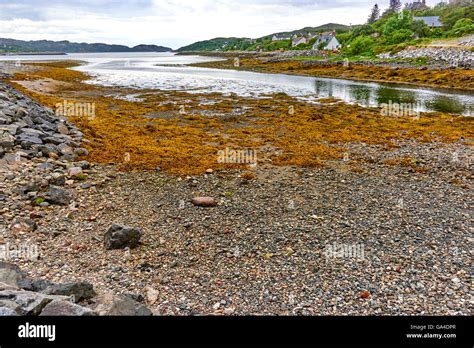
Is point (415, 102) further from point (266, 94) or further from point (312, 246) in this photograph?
point (312, 246)

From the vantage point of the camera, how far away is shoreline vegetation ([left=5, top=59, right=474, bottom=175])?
61.1 ft

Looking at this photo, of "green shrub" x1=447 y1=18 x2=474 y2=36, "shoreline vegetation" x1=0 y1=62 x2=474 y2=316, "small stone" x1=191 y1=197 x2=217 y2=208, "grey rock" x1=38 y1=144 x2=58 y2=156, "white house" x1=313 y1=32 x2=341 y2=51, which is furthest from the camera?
"white house" x1=313 y1=32 x2=341 y2=51

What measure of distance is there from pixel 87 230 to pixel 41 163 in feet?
20.4

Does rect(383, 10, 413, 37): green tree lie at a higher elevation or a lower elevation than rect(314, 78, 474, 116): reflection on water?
higher

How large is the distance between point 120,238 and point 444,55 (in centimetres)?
8447

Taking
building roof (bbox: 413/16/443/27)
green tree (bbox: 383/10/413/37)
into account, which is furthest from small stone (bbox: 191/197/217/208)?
building roof (bbox: 413/16/443/27)

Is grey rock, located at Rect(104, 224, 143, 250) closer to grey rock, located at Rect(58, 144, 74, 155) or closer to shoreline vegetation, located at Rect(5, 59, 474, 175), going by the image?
shoreline vegetation, located at Rect(5, 59, 474, 175)

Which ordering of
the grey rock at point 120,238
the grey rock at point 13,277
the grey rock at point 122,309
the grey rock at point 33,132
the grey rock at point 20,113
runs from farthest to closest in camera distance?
the grey rock at point 20,113 < the grey rock at point 33,132 < the grey rock at point 120,238 < the grey rock at point 13,277 < the grey rock at point 122,309

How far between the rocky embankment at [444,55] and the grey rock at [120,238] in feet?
237

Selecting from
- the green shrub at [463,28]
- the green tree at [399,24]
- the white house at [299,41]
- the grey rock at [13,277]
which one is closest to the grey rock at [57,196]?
the grey rock at [13,277]

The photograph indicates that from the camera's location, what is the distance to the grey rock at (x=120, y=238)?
31.0ft

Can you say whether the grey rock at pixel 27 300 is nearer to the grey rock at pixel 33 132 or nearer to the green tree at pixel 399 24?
the grey rock at pixel 33 132

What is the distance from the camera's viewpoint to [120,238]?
31.2ft
